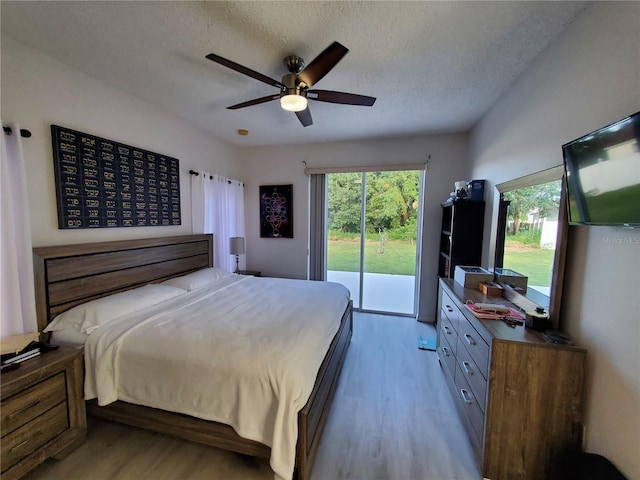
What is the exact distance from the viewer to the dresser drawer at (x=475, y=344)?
4.86 feet

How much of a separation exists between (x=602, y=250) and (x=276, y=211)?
3.77 meters

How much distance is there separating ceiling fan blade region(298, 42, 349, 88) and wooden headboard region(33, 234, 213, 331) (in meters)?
2.21

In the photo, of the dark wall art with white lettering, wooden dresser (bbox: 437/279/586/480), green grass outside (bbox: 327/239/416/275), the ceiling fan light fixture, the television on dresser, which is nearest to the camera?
the television on dresser

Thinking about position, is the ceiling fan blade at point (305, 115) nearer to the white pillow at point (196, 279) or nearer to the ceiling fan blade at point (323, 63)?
the ceiling fan blade at point (323, 63)

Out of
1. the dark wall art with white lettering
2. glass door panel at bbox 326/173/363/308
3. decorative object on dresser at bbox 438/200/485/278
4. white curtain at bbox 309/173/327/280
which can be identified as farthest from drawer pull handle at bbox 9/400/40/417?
decorative object on dresser at bbox 438/200/485/278

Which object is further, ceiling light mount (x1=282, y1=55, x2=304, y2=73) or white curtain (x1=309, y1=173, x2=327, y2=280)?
white curtain (x1=309, y1=173, x2=327, y2=280)

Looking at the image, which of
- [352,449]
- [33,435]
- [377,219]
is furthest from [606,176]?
[33,435]

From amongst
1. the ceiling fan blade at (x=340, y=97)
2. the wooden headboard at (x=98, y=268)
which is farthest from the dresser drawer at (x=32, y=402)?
the ceiling fan blade at (x=340, y=97)

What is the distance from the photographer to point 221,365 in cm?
146

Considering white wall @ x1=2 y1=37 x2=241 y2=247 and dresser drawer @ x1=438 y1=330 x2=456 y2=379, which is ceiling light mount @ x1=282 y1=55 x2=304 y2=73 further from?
dresser drawer @ x1=438 y1=330 x2=456 y2=379

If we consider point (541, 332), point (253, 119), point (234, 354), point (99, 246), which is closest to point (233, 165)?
point (253, 119)

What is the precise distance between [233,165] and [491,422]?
4.28 meters

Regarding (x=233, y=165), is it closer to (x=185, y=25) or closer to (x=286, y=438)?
(x=185, y=25)

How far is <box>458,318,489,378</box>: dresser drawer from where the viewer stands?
148 cm
